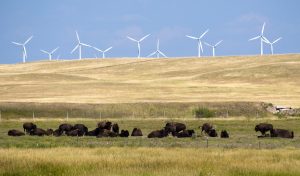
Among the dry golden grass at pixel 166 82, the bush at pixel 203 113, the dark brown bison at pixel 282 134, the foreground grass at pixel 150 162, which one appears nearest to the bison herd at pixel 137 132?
the dark brown bison at pixel 282 134

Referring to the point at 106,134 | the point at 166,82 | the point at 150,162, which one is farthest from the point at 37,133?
the point at 166,82

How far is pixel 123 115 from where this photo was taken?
68.4 m

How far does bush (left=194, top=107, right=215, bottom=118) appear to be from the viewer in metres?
66.2

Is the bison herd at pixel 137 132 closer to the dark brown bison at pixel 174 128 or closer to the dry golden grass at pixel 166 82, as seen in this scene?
the dark brown bison at pixel 174 128

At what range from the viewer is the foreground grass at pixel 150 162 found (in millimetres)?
23500

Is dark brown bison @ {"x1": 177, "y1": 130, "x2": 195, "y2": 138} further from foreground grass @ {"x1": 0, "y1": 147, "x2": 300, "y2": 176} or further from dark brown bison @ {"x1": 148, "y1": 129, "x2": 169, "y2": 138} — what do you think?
foreground grass @ {"x1": 0, "y1": 147, "x2": 300, "y2": 176}

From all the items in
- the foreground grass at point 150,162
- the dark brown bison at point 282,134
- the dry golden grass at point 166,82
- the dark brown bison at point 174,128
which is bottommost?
the foreground grass at point 150,162

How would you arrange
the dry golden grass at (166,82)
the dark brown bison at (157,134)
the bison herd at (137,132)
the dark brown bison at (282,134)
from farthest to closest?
the dry golden grass at (166,82), the bison herd at (137,132), the dark brown bison at (157,134), the dark brown bison at (282,134)

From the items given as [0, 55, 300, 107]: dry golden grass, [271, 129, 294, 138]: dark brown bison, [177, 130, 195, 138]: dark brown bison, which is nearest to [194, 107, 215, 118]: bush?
[0, 55, 300, 107]: dry golden grass

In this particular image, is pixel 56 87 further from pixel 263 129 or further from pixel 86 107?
pixel 263 129

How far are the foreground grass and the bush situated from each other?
1386 inches

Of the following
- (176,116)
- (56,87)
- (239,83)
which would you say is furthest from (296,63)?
(176,116)

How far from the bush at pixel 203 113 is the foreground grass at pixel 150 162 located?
35.2 m

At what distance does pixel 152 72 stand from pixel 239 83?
93.2 ft
